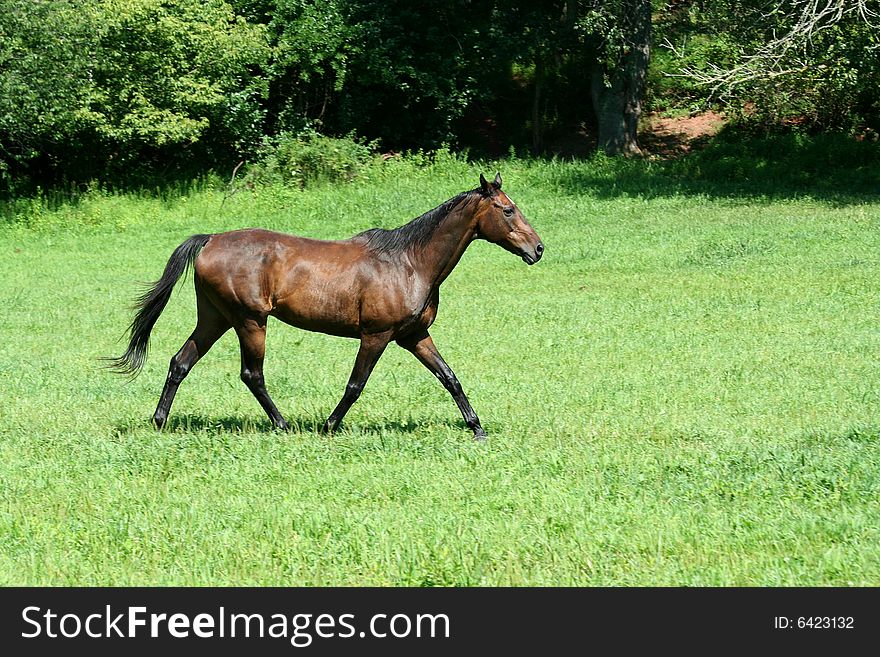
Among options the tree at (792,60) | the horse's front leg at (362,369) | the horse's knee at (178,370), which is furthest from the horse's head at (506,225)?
the tree at (792,60)

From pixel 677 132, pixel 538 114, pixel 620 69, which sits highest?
pixel 620 69

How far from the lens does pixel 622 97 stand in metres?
31.9

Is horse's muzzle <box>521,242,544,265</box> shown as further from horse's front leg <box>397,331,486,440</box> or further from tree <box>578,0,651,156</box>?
tree <box>578,0,651,156</box>

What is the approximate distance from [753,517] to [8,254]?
22.0 metres

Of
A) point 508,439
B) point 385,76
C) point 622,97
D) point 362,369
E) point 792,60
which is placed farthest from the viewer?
point 385,76

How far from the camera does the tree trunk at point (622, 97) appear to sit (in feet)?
101

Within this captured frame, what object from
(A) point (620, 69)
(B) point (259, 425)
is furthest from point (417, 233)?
(A) point (620, 69)

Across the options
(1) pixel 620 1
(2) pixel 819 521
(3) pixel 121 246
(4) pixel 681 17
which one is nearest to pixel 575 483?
(2) pixel 819 521

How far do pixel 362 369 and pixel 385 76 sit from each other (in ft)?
81.1

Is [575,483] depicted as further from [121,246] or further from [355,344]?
[121,246]

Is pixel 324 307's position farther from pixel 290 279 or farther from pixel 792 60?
pixel 792 60

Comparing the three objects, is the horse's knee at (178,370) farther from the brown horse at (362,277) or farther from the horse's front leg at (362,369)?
the horse's front leg at (362,369)

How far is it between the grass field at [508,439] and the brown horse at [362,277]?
0.73 m

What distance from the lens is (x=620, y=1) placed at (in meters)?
28.5
